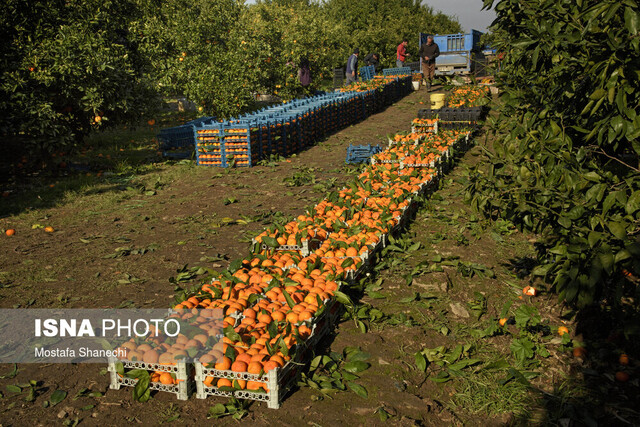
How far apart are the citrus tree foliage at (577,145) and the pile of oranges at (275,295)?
6.64ft

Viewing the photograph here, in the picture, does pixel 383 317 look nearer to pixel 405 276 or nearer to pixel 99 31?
pixel 405 276

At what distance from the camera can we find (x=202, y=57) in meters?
18.8

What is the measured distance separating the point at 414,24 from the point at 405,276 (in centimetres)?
4703

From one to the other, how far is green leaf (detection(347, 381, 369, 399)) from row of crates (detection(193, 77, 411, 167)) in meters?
9.79

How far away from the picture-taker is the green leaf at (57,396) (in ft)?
14.6

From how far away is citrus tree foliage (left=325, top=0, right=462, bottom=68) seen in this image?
1622 inches

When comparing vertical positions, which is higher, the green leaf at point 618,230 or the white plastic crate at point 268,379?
the green leaf at point 618,230

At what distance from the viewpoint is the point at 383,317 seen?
587 cm

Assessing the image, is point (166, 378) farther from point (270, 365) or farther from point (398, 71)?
point (398, 71)

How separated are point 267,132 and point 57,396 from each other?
10499mm

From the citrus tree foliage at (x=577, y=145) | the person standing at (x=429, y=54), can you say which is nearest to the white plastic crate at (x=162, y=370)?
the citrus tree foliage at (x=577, y=145)

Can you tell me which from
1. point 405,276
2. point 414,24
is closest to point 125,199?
point 405,276

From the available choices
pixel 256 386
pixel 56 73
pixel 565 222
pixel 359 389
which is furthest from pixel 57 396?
pixel 56 73

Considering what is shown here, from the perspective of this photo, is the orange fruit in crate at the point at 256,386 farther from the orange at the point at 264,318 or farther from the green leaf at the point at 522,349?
the green leaf at the point at 522,349
